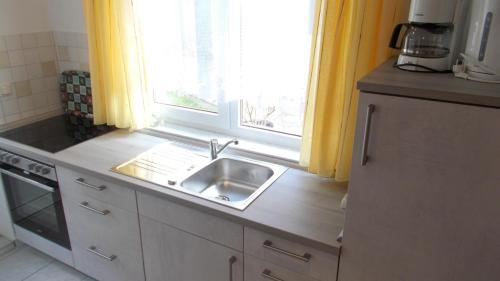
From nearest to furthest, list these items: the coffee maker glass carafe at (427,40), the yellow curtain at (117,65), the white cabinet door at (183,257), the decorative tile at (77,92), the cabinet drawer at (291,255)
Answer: the coffee maker glass carafe at (427,40)
the cabinet drawer at (291,255)
the white cabinet door at (183,257)
the yellow curtain at (117,65)
the decorative tile at (77,92)

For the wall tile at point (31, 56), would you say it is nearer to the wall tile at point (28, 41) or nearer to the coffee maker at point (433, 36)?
the wall tile at point (28, 41)

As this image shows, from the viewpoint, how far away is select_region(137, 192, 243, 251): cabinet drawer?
1.54 m

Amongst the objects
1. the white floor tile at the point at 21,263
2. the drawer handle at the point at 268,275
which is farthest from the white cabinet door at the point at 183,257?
the white floor tile at the point at 21,263

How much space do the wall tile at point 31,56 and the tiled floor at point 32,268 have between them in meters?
1.26

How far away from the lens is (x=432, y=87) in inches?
39.6

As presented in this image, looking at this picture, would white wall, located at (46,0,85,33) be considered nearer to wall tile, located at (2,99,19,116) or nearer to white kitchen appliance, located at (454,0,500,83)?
wall tile, located at (2,99,19,116)

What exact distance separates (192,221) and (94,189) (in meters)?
0.61

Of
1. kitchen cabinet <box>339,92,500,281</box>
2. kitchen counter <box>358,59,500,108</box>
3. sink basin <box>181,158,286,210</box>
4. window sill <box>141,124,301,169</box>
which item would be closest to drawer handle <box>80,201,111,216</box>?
sink basin <box>181,158,286,210</box>

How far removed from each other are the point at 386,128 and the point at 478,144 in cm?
23

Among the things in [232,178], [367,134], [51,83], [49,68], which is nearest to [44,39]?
[49,68]

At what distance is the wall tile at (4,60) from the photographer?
237 centimetres

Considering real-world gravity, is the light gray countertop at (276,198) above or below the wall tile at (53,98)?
below

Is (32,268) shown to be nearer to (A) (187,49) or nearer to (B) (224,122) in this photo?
(B) (224,122)

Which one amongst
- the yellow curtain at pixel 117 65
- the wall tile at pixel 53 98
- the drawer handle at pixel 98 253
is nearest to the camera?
the drawer handle at pixel 98 253
